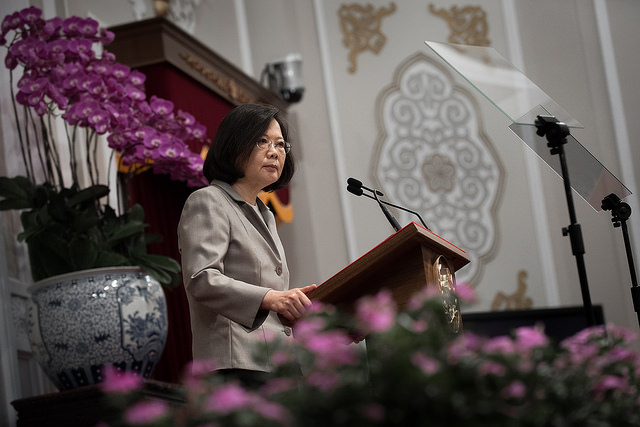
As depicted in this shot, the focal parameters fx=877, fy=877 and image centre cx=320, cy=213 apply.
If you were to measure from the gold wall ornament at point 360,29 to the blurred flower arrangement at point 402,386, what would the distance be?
→ 4.05 metres

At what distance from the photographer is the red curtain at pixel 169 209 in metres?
3.51

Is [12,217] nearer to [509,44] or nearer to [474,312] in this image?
[474,312]

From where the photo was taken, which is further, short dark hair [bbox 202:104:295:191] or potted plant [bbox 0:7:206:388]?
potted plant [bbox 0:7:206:388]

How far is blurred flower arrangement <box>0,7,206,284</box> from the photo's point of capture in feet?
8.73

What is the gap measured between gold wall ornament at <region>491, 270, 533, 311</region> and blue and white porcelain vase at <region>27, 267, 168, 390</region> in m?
2.61

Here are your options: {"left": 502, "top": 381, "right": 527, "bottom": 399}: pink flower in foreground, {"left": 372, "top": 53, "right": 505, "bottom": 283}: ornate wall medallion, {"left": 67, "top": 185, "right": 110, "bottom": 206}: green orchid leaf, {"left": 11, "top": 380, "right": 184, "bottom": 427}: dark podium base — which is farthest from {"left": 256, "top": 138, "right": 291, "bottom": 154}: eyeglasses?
{"left": 372, "top": 53, "right": 505, "bottom": 283}: ornate wall medallion

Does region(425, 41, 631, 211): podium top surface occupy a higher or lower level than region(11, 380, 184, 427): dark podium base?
higher

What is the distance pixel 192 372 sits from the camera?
102cm

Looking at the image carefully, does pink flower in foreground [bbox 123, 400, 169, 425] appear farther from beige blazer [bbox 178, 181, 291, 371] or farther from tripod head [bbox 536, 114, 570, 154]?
tripod head [bbox 536, 114, 570, 154]

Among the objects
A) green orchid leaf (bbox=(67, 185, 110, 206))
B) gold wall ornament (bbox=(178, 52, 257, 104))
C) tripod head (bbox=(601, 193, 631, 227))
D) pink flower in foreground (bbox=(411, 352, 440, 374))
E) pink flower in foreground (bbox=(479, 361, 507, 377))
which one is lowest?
pink flower in foreground (bbox=(479, 361, 507, 377))

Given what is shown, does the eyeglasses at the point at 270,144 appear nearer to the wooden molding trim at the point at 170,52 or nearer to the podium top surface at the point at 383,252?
the podium top surface at the point at 383,252

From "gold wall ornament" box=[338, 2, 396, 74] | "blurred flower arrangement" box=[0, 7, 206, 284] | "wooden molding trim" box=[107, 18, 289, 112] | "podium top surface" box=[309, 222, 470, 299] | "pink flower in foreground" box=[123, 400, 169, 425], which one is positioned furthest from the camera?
"gold wall ornament" box=[338, 2, 396, 74]

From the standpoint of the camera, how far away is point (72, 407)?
2.45 metres

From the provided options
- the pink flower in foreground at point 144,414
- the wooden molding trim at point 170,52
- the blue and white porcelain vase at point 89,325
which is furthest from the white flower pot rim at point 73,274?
the pink flower in foreground at point 144,414
